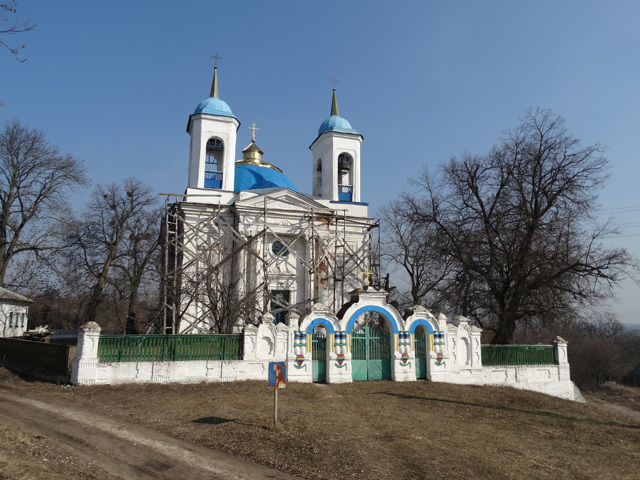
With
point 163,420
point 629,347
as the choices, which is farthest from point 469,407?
point 629,347

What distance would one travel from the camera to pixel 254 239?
72.0ft

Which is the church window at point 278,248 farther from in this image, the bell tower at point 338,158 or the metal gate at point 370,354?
the metal gate at point 370,354

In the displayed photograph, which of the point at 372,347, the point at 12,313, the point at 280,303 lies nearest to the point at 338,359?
the point at 372,347

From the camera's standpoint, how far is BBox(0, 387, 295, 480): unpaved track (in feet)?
21.3

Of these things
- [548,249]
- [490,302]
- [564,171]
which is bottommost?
[490,302]

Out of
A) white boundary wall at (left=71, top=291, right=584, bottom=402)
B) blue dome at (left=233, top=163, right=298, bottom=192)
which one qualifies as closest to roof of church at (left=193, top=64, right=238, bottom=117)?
blue dome at (left=233, top=163, right=298, bottom=192)

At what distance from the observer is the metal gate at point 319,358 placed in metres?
14.6

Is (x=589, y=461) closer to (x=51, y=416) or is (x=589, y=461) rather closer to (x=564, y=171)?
(x=51, y=416)

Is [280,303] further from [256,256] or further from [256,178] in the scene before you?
[256,178]

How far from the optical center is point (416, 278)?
29125 millimetres

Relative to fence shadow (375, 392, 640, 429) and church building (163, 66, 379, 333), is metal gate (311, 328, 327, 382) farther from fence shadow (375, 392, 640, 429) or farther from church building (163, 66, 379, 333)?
church building (163, 66, 379, 333)

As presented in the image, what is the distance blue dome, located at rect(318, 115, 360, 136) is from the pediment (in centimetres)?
522

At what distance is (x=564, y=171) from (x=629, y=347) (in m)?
53.5

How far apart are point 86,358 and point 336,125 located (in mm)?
18551
